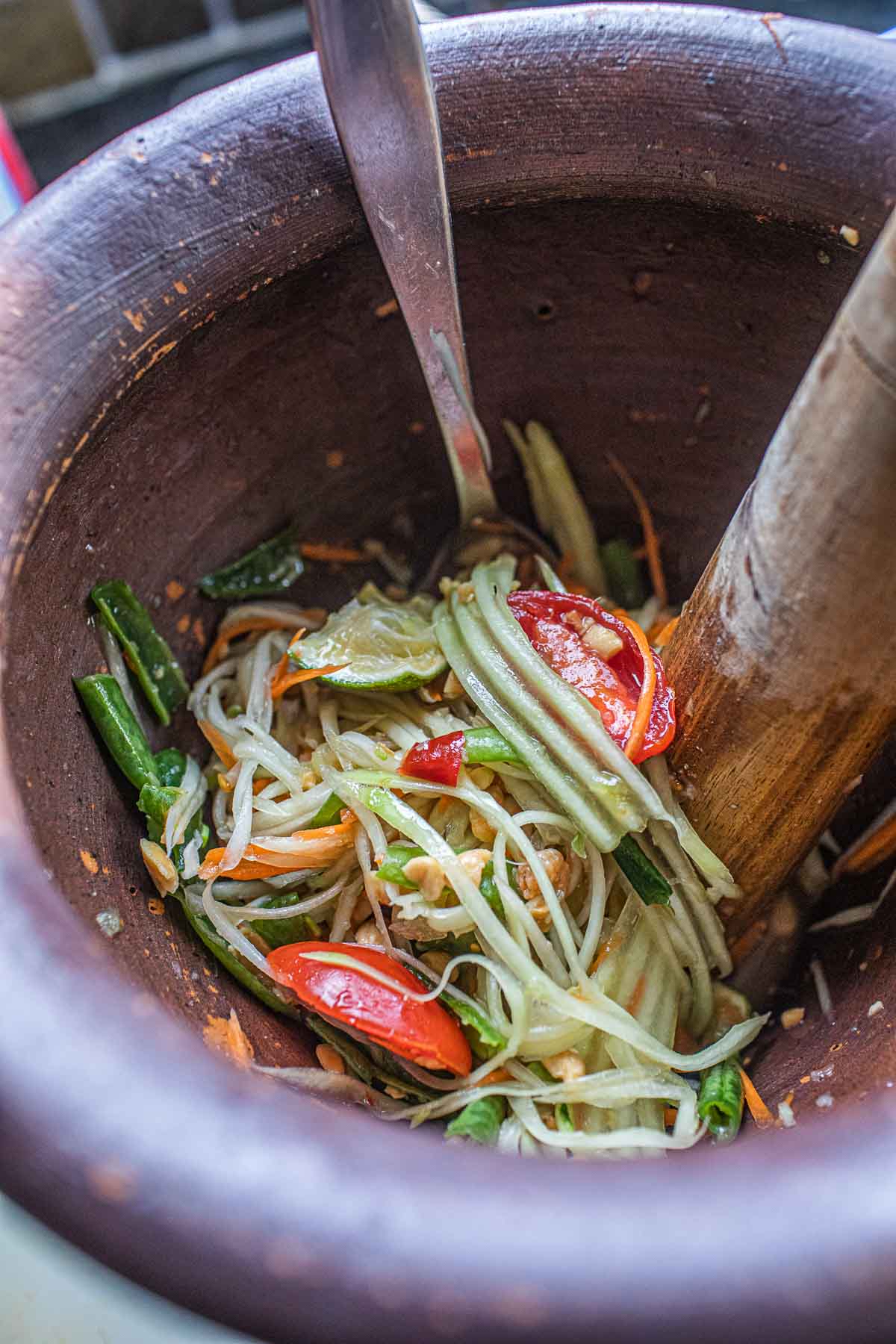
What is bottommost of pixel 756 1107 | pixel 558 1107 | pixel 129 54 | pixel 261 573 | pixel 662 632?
pixel 756 1107

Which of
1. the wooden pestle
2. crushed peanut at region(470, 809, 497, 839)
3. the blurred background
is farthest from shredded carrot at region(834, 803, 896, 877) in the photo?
the blurred background

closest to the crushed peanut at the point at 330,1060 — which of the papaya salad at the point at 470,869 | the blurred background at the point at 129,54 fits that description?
the papaya salad at the point at 470,869

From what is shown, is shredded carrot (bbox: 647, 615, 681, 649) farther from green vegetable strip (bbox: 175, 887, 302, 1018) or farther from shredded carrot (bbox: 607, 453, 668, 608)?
green vegetable strip (bbox: 175, 887, 302, 1018)

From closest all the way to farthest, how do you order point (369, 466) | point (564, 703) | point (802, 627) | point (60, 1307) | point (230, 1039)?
point (802, 627) → point (230, 1039) → point (564, 703) → point (60, 1307) → point (369, 466)

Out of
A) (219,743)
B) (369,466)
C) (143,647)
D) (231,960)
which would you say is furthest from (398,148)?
(231,960)

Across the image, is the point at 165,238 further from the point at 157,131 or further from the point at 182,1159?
the point at 182,1159

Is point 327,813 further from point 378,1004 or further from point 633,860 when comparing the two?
point 633,860

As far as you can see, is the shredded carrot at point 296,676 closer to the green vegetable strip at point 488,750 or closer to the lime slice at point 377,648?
the lime slice at point 377,648
